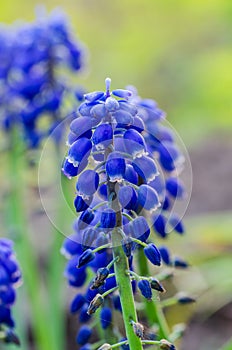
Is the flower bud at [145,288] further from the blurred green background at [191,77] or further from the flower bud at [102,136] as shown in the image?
the blurred green background at [191,77]

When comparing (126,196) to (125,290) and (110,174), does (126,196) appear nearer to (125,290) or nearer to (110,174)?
(110,174)

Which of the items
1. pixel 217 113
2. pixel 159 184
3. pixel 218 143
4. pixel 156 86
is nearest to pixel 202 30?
pixel 156 86

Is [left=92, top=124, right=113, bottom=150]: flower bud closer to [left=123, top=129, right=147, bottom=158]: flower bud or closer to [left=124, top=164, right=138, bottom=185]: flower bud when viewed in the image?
[left=123, top=129, right=147, bottom=158]: flower bud

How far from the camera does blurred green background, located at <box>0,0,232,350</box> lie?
5492mm

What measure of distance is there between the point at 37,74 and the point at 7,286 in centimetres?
223

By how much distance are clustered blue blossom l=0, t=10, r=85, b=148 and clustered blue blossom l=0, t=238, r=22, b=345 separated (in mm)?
1712

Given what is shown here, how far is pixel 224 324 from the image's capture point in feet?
17.7

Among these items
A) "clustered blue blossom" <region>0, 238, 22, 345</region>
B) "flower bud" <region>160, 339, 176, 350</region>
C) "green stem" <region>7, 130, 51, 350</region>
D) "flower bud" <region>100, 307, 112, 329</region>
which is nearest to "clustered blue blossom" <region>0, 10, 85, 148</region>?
"green stem" <region>7, 130, 51, 350</region>

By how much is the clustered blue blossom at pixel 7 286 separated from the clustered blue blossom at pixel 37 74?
5.62ft

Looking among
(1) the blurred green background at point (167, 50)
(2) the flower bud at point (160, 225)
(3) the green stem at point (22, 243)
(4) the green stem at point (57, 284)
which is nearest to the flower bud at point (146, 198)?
(2) the flower bud at point (160, 225)

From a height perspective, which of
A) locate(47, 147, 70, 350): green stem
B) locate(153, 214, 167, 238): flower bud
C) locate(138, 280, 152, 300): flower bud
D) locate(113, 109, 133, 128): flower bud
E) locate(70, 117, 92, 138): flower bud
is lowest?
locate(138, 280, 152, 300): flower bud

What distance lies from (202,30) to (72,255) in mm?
11168

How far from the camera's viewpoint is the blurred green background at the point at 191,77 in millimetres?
5492

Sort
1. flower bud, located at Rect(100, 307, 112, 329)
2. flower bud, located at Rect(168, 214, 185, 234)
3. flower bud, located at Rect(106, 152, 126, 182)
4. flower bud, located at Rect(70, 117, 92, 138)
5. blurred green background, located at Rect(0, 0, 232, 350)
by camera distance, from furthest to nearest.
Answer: blurred green background, located at Rect(0, 0, 232, 350)
flower bud, located at Rect(168, 214, 185, 234)
flower bud, located at Rect(100, 307, 112, 329)
flower bud, located at Rect(70, 117, 92, 138)
flower bud, located at Rect(106, 152, 126, 182)
